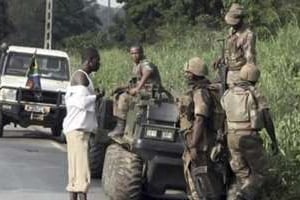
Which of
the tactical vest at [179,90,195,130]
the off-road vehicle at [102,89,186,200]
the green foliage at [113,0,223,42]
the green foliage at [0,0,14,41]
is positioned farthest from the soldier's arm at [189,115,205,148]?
the green foliage at [0,0,14,41]

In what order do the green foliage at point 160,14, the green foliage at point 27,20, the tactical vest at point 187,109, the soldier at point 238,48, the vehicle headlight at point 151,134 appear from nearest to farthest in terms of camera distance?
the tactical vest at point 187,109 → the vehicle headlight at point 151,134 → the soldier at point 238,48 → the green foliage at point 160,14 → the green foliage at point 27,20

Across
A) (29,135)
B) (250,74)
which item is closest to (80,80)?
(250,74)

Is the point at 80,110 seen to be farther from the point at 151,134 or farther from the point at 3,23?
the point at 3,23

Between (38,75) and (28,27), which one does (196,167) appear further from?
(28,27)

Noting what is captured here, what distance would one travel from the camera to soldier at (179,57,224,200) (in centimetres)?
859

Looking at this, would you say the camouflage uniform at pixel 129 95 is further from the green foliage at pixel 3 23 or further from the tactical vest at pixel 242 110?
the green foliage at pixel 3 23

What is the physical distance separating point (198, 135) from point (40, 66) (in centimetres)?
1082

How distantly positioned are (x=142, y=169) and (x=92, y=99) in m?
1.04

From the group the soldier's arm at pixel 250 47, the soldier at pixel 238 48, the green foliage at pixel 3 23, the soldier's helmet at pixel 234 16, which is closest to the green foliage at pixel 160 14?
the green foliage at pixel 3 23

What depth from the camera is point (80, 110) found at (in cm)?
935

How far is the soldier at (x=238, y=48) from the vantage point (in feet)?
33.4

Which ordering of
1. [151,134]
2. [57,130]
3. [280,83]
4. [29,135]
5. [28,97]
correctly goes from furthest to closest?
1. [29,135]
2. [57,130]
3. [28,97]
4. [280,83]
5. [151,134]

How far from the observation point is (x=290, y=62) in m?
14.0

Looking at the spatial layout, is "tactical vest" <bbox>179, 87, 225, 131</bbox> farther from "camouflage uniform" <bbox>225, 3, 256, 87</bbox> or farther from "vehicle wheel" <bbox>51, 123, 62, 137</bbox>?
"vehicle wheel" <bbox>51, 123, 62, 137</bbox>
